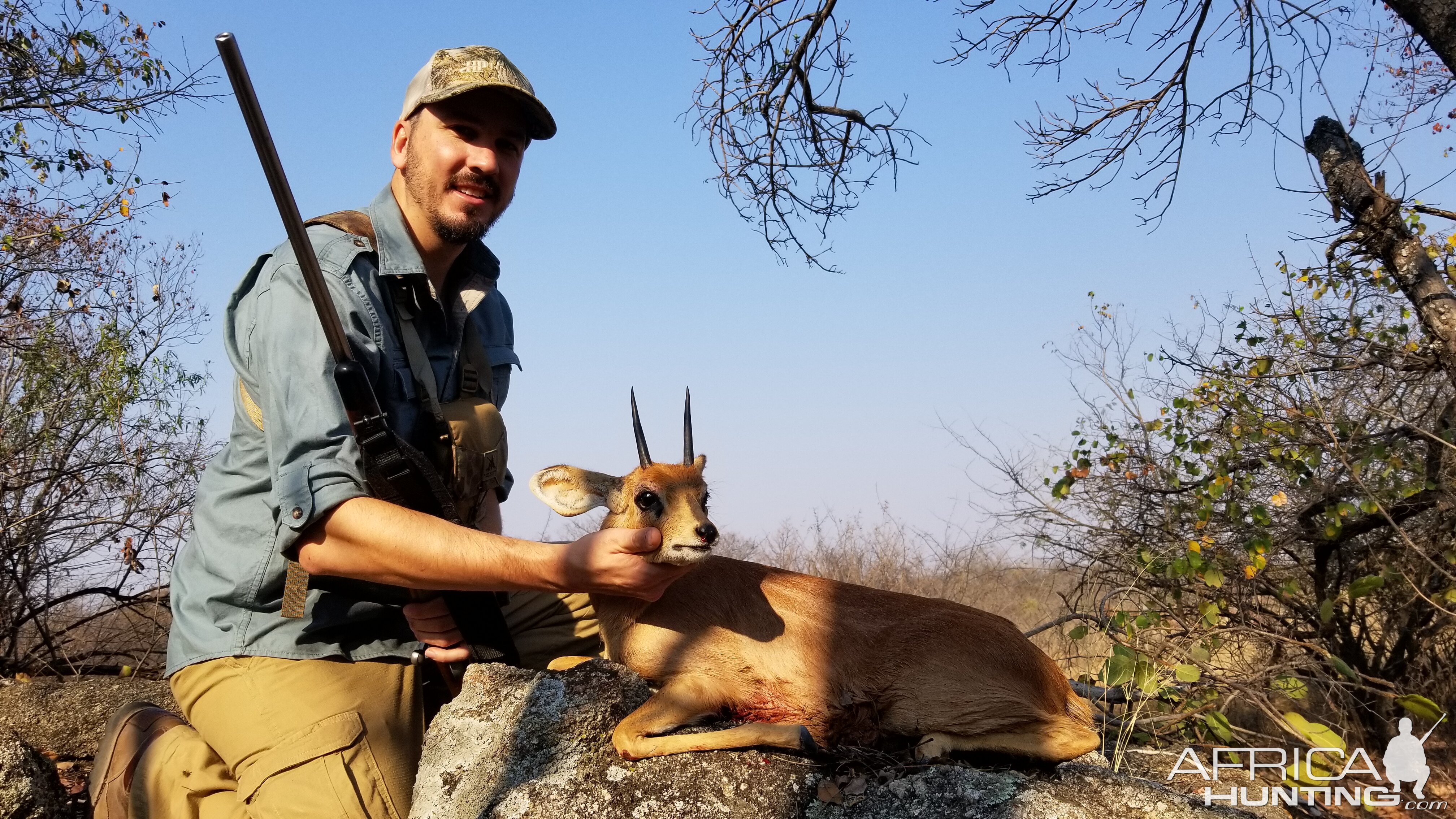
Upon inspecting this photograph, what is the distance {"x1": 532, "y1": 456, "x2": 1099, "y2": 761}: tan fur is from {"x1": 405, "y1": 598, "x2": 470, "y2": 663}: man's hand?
58 cm

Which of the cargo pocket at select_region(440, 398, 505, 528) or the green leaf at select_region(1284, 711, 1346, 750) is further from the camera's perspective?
the green leaf at select_region(1284, 711, 1346, 750)

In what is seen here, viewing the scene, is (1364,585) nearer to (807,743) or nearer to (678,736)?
(807,743)

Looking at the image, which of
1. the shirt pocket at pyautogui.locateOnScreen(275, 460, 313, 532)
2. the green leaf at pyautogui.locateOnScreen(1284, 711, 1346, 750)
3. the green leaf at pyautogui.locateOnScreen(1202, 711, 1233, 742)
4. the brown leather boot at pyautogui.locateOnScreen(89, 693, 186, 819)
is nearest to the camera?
the shirt pocket at pyautogui.locateOnScreen(275, 460, 313, 532)

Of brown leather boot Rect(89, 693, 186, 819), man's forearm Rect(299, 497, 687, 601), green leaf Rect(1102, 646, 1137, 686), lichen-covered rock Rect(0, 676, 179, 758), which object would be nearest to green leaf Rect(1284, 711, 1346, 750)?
green leaf Rect(1102, 646, 1137, 686)

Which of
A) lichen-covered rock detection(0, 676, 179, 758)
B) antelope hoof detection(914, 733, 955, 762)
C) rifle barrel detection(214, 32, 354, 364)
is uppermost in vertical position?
rifle barrel detection(214, 32, 354, 364)

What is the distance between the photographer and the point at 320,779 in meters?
3.63

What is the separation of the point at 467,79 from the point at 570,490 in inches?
71.2

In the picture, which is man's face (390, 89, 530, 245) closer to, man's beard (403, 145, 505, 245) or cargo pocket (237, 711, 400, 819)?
man's beard (403, 145, 505, 245)

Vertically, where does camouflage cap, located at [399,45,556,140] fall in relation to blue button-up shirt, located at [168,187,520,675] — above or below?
above

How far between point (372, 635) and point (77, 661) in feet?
21.6

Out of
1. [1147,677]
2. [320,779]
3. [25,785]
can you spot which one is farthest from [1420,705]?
[25,785]

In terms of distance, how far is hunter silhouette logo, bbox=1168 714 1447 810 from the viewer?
5152mm

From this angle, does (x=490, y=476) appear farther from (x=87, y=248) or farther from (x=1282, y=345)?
(x=87, y=248)

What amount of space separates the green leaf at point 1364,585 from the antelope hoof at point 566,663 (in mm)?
5080
